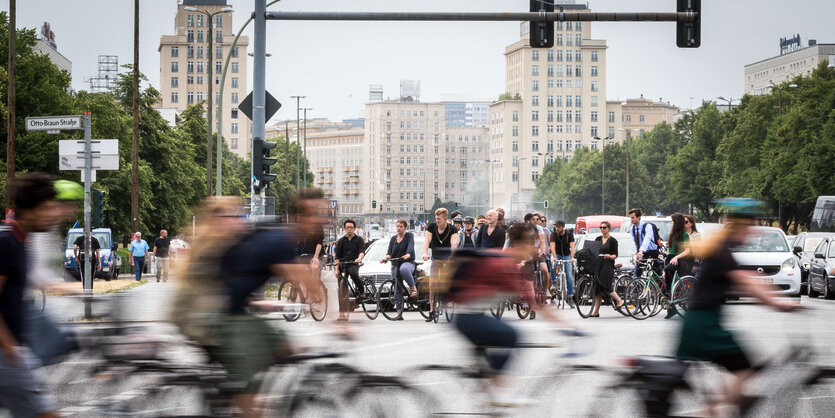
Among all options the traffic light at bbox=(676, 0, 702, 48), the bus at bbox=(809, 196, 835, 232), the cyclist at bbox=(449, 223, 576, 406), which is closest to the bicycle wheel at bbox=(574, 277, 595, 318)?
the traffic light at bbox=(676, 0, 702, 48)

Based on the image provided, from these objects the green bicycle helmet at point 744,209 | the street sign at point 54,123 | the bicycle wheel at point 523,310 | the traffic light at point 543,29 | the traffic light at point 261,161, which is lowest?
the bicycle wheel at point 523,310

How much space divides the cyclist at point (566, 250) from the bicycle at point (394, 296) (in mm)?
3584

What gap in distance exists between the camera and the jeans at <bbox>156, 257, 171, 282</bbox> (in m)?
41.0

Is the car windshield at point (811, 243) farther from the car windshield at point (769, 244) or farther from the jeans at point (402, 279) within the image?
the jeans at point (402, 279)

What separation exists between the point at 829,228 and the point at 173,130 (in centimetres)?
4255

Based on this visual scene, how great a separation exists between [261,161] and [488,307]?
12945mm

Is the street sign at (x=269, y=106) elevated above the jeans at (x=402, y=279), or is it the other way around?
the street sign at (x=269, y=106)

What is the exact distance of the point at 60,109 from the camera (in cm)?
5694

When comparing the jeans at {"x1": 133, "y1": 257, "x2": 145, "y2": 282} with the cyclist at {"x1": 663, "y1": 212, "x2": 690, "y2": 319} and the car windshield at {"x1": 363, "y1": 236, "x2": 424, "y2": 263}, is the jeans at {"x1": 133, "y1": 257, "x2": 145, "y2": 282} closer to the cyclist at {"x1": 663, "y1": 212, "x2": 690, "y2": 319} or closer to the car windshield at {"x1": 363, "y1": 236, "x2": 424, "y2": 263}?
the car windshield at {"x1": 363, "y1": 236, "x2": 424, "y2": 263}

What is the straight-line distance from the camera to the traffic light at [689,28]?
656 inches

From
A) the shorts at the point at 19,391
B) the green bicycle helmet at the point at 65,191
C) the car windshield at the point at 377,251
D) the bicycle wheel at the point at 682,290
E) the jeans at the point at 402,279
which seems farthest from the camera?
the car windshield at the point at 377,251

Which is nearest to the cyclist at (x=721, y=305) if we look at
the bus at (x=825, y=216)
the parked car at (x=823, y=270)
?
the parked car at (x=823, y=270)

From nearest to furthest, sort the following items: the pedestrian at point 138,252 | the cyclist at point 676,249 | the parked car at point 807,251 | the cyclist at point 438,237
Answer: the cyclist at point 676,249
the cyclist at point 438,237
the parked car at point 807,251
the pedestrian at point 138,252

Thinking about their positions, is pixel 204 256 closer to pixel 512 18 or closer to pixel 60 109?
pixel 512 18
